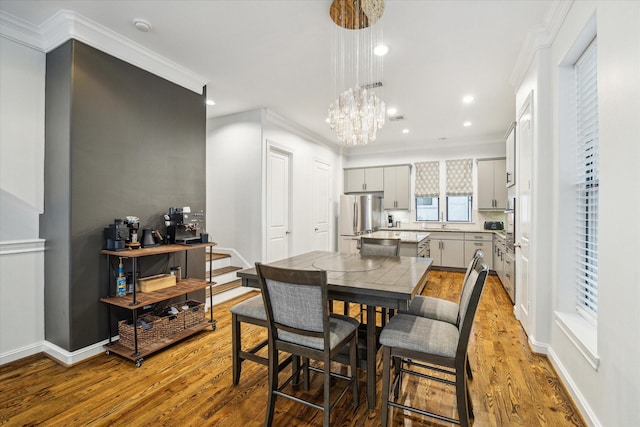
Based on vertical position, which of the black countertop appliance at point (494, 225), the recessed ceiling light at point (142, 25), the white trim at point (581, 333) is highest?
the recessed ceiling light at point (142, 25)

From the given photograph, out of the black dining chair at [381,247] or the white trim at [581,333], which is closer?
the white trim at [581,333]

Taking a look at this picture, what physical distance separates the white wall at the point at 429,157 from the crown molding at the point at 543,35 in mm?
2997

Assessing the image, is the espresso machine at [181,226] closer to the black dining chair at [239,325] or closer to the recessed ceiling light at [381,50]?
the black dining chair at [239,325]

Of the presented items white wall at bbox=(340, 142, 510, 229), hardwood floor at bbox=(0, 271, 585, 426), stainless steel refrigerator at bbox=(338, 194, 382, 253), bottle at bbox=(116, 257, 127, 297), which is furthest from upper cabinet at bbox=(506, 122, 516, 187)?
bottle at bbox=(116, 257, 127, 297)

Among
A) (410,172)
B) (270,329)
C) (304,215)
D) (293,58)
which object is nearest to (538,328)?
(270,329)

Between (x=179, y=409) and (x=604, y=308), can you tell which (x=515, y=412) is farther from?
(x=179, y=409)

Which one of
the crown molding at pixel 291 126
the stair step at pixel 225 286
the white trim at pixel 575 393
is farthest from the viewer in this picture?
the crown molding at pixel 291 126

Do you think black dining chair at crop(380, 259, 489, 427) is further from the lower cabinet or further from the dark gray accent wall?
the lower cabinet

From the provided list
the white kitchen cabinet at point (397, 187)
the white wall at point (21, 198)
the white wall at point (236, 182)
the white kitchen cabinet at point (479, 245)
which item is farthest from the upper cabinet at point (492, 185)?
the white wall at point (21, 198)

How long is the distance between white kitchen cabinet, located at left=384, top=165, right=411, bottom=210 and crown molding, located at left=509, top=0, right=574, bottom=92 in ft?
12.1

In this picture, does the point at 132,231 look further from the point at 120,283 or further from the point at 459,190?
the point at 459,190

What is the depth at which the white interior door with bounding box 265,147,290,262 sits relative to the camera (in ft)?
15.5

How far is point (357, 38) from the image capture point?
271cm

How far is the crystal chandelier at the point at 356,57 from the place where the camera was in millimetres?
2264
